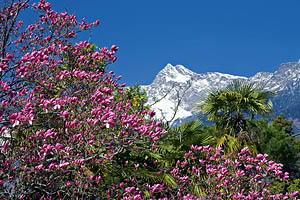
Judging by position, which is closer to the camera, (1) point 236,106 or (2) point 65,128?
(2) point 65,128

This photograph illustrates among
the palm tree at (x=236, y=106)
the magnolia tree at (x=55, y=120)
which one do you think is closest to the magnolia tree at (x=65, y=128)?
the magnolia tree at (x=55, y=120)

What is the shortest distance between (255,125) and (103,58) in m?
5.55

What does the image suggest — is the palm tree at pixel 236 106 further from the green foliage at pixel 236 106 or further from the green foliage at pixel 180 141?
the green foliage at pixel 180 141

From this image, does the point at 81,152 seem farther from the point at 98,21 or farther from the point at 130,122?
the point at 98,21

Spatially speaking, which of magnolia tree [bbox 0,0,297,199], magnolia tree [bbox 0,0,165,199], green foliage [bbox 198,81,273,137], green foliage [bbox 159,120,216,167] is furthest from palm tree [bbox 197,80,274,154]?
magnolia tree [bbox 0,0,165,199]

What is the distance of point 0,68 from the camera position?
353cm

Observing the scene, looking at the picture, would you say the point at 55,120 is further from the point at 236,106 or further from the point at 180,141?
the point at 236,106

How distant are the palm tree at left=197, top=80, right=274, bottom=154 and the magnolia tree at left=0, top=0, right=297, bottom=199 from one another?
3.43 m

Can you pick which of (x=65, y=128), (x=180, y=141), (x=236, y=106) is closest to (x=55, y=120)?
(x=65, y=128)

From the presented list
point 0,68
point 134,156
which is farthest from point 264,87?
point 0,68

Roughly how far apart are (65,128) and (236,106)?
6.01m

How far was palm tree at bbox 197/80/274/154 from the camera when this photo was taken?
8836mm

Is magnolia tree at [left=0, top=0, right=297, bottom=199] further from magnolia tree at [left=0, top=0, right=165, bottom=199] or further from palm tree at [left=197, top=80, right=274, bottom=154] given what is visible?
palm tree at [left=197, top=80, right=274, bottom=154]

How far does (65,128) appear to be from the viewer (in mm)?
3971
